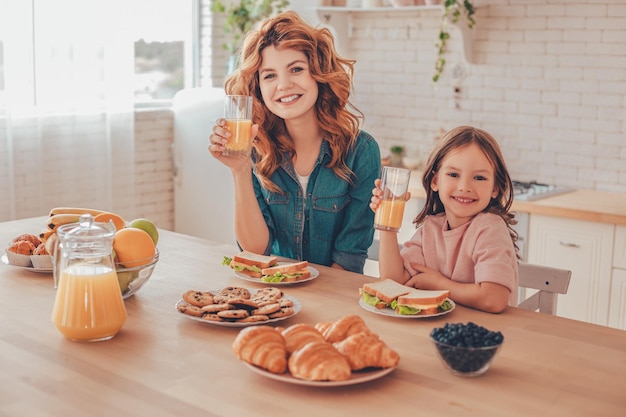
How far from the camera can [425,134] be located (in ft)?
15.6

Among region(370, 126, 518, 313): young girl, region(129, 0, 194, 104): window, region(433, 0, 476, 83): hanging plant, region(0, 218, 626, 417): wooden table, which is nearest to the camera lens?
region(0, 218, 626, 417): wooden table

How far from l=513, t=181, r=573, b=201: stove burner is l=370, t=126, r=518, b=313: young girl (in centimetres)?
170

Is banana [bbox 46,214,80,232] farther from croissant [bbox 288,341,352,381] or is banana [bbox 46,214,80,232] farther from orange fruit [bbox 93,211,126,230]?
croissant [bbox 288,341,352,381]

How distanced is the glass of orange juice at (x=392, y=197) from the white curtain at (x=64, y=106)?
2635 millimetres

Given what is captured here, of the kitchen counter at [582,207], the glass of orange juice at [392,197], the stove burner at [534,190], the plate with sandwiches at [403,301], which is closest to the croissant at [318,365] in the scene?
the plate with sandwiches at [403,301]

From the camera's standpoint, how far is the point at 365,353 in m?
1.49

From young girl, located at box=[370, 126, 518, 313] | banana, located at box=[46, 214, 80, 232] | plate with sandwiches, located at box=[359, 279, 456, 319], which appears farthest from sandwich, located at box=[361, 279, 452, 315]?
banana, located at box=[46, 214, 80, 232]

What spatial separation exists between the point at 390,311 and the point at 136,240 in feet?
2.08

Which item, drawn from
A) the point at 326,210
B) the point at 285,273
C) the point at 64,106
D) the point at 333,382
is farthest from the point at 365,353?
the point at 64,106

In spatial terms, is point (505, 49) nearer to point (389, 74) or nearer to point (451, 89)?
point (451, 89)

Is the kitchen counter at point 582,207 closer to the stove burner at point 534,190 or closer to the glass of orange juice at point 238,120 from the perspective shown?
the stove burner at point 534,190

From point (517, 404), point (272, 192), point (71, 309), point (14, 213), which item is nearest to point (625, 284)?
point (272, 192)

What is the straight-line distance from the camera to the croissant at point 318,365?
1441 mm

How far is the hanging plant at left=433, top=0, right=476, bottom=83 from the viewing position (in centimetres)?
428
